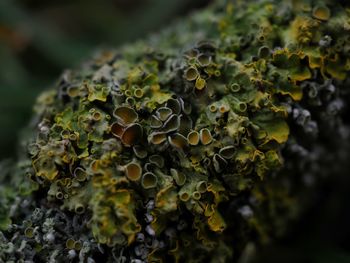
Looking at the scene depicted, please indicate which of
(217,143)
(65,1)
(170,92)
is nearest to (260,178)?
(217,143)

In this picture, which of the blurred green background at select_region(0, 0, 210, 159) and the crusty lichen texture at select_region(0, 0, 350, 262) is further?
the blurred green background at select_region(0, 0, 210, 159)

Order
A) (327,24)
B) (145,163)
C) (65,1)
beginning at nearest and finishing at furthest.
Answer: (145,163)
(327,24)
(65,1)

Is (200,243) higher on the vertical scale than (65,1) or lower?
lower

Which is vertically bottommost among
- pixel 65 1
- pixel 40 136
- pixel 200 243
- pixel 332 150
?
pixel 332 150

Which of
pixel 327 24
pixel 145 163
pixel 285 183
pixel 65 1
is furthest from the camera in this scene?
pixel 65 1

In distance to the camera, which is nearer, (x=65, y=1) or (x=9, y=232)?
(x=9, y=232)

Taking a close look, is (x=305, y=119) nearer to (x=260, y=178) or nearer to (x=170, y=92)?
(x=260, y=178)

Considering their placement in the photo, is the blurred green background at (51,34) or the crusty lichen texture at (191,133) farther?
the blurred green background at (51,34)

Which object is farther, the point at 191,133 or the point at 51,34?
the point at 51,34
